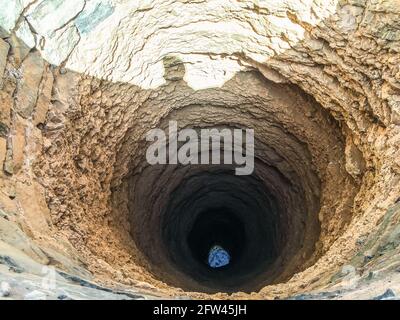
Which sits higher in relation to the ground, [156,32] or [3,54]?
[156,32]

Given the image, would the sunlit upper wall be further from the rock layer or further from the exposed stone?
the exposed stone

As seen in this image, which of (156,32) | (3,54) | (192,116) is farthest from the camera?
(192,116)

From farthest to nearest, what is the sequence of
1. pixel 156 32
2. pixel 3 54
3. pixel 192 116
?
pixel 192 116 < pixel 156 32 < pixel 3 54

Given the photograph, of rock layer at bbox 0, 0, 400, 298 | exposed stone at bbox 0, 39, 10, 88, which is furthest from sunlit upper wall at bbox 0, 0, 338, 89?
exposed stone at bbox 0, 39, 10, 88

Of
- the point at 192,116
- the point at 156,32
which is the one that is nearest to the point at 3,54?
the point at 156,32

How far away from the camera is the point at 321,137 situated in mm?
5055

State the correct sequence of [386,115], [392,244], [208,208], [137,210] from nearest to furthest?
1. [392,244]
2. [386,115]
3. [137,210]
4. [208,208]

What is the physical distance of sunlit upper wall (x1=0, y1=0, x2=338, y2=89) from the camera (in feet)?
11.3

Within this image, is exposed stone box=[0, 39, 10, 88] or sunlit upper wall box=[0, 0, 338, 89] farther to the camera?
sunlit upper wall box=[0, 0, 338, 89]

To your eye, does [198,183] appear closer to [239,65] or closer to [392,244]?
[239,65]

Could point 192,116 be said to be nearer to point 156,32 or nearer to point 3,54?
point 156,32

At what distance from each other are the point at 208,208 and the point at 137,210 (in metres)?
3.38

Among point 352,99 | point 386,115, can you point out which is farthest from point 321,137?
point 386,115

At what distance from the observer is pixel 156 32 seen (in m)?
4.30
